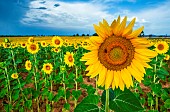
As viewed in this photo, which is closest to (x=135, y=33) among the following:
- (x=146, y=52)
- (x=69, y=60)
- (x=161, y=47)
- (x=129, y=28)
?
(x=129, y=28)

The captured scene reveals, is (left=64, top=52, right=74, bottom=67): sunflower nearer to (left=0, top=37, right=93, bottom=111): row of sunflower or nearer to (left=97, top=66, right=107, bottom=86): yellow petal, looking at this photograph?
(left=0, top=37, right=93, bottom=111): row of sunflower

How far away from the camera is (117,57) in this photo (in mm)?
2037

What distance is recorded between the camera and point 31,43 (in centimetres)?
716

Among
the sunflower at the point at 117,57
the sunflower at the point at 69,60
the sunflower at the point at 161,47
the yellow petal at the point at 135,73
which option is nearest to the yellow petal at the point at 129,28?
the sunflower at the point at 117,57

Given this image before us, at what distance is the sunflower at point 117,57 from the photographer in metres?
1.96

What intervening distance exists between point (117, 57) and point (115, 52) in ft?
0.17

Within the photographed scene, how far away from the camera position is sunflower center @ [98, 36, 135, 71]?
2002 mm

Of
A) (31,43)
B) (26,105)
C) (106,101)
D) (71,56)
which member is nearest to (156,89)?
(71,56)

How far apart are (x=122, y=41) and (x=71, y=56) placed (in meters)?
4.32

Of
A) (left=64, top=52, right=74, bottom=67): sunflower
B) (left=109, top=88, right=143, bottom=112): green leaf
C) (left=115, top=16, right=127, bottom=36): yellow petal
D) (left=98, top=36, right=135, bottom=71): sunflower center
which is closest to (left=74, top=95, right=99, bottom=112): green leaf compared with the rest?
(left=109, top=88, right=143, bottom=112): green leaf

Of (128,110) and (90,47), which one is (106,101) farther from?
(90,47)

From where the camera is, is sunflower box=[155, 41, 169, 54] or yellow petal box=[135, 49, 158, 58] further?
sunflower box=[155, 41, 169, 54]

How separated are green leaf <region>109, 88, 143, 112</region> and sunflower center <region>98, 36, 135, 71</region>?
9.2 inches

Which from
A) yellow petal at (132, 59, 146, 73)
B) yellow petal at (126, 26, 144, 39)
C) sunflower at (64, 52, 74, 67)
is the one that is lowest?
sunflower at (64, 52, 74, 67)
